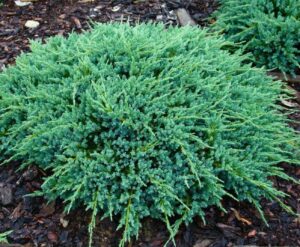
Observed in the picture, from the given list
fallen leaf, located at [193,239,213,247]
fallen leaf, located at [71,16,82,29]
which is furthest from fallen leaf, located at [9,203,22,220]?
fallen leaf, located at [71,16,82,29]

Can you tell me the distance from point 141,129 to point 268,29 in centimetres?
159

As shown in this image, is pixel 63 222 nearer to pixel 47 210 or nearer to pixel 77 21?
pixel 47 210

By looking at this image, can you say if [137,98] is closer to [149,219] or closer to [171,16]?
[149,219]

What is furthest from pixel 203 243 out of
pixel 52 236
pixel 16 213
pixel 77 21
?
pixel 77 21

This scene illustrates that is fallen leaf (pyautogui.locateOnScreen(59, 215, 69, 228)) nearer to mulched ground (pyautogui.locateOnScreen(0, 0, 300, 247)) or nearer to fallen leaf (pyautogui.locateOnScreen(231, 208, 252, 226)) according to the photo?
mulched ground (pyautogui.locateOnScreen(0, 0, 300, 247))

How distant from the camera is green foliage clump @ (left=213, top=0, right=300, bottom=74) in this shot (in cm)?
393

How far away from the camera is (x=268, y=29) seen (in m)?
3.98

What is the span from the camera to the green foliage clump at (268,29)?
393cm

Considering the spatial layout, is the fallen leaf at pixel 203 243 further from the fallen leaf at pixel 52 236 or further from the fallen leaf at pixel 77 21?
the fallen leaf at pixel 77 21

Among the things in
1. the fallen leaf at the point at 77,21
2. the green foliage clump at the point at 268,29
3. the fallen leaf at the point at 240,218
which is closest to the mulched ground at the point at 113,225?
the fallen leaf at the point at 240,218

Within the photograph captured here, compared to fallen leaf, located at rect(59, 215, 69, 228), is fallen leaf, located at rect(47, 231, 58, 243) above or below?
below

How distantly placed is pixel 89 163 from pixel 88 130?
0.59 ft

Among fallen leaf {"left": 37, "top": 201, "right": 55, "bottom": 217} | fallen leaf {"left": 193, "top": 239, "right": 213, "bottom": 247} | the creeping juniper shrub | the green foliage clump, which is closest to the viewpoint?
the creeping juniper shrub

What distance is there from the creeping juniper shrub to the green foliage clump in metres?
0.76
